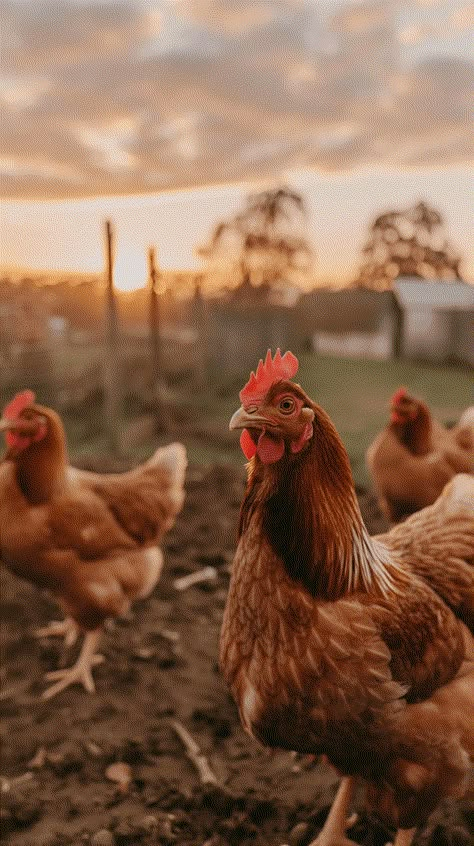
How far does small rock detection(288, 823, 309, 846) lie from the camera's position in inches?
91.3

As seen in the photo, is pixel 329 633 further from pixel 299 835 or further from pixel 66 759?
pixel 66 759

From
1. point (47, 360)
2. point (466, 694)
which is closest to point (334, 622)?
point (466, 694)

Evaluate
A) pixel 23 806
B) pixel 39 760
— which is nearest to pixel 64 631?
pixel 39 760

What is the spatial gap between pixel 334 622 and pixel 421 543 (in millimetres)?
625

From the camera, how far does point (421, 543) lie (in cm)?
229

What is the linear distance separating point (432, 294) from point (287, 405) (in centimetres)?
1334

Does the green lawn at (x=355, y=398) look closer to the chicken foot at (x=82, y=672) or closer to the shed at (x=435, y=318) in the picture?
the shed at (x=435, y=318)

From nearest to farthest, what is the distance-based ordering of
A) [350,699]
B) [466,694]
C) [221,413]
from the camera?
[350,699] → [466,694] → [221,413]

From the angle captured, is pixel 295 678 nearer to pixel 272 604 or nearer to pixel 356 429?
Answer: pixel 272 604

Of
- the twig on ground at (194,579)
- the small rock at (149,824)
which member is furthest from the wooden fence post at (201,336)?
the small rock at (149,824)

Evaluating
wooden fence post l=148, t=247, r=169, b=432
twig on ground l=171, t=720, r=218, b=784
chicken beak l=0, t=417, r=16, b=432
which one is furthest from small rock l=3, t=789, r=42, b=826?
wooden fence post l=148, t=247, r=169, b=432

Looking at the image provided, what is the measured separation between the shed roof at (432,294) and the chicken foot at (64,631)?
11978 mm

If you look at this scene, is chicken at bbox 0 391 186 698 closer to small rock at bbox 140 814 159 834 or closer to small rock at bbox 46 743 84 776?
small rock at bbox 46 743 84 776

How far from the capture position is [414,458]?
14.5 feet
